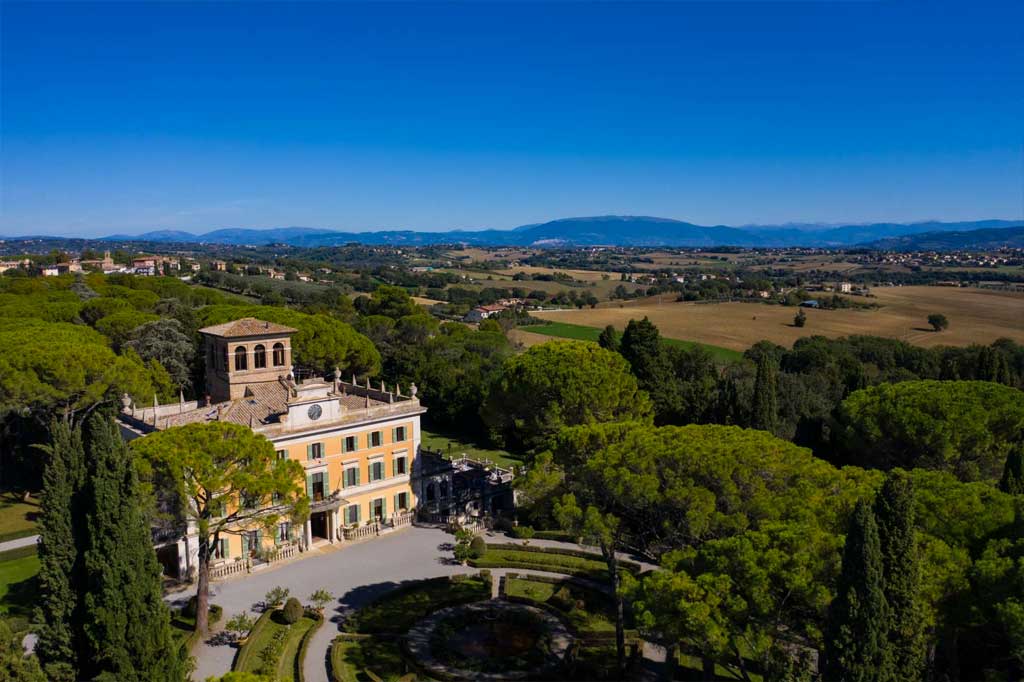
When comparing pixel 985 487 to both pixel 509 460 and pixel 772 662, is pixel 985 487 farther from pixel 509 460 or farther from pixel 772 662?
pixel 509 460

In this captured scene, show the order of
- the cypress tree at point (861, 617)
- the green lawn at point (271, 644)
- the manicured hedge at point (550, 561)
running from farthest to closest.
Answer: the manicured hedge at point (550, 561) → the green lawn at point (271, 644) → the cypress tree at point (861, 617)

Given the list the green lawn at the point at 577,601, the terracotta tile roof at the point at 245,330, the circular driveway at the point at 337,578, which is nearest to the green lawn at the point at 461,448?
the circular driveway at the point at 337,578

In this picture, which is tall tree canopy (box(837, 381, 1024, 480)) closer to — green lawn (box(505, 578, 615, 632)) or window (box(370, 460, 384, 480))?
green lawn (box(505, 578, 615, 632))

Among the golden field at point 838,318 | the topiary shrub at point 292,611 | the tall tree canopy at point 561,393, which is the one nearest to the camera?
the topiary shrub at point 292,611

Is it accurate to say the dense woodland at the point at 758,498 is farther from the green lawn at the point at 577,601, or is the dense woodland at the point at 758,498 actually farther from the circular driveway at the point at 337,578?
the circular driveway at the point at 337,578

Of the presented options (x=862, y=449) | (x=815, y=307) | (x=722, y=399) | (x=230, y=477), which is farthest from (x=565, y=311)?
(x=230, y=477)

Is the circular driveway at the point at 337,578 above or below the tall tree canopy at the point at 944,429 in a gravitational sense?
below

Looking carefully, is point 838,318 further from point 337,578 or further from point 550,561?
point 337,578
